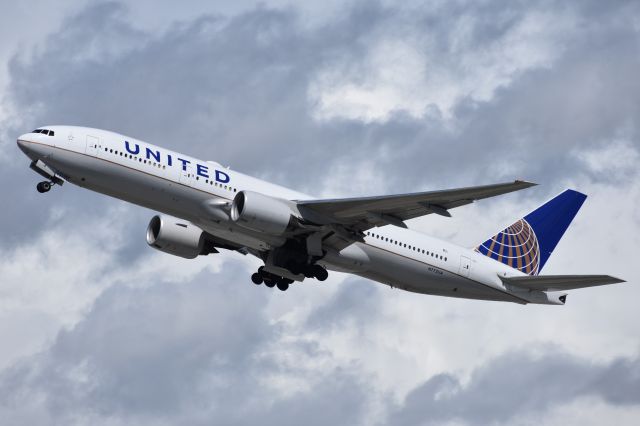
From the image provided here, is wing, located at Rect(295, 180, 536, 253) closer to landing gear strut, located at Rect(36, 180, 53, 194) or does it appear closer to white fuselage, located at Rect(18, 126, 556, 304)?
white fuselage, located at Rect(18, 126, 556, 304)

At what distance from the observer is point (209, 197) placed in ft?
174

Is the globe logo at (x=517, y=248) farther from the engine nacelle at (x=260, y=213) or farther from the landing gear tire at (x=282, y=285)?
the engine nacelle at (x=260, y=213)

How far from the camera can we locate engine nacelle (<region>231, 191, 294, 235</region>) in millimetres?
52625

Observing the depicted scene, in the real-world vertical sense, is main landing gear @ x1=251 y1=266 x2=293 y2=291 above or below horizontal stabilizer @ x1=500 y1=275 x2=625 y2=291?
above

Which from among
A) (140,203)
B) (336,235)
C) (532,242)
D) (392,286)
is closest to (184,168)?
(140,203)

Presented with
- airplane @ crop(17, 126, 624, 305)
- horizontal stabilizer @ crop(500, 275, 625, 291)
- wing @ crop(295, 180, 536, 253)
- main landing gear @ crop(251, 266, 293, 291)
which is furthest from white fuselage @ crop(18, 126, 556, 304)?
main landing gear @ crop(251, 266, 293, 291)

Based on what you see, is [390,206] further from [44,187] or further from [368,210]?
[44,187]

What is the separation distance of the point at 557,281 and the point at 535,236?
8265 mm

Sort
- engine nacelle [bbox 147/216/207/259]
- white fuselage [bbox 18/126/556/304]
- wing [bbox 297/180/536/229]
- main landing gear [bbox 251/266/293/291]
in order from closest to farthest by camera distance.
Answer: wing [bbox 297/180/536/229] < white fuselage [bbox 18/126/556/304] < engine nacelle [bbox 147/216/207/259] < main landing gear [bbox 251/266/293/291]

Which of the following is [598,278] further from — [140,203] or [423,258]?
[140,203]

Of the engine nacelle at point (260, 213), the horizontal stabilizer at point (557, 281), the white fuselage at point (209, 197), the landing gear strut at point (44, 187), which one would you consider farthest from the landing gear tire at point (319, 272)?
the landing gear strut at point (44, 187)

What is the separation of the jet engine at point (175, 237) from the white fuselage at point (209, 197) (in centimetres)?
320

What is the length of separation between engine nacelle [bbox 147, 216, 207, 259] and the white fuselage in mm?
3232

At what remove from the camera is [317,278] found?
56.8 metres
